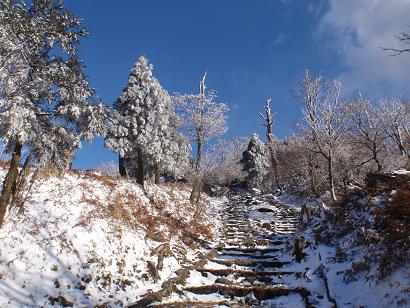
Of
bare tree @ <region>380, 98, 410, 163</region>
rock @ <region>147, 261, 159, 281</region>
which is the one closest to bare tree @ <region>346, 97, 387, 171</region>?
bare tree @ <region>380, 98, 410, 163</region>

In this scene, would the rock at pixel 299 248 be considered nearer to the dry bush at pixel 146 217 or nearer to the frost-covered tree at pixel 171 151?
the dry bush at pixel 146 217

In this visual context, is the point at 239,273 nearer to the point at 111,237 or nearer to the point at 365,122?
the point at 111,237

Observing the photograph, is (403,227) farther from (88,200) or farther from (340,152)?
(340,152)

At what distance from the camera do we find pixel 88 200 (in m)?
13.5

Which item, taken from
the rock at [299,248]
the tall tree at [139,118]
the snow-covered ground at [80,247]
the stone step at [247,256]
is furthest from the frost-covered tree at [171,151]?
the rock at [299,248]

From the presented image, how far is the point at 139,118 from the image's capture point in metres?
25.8

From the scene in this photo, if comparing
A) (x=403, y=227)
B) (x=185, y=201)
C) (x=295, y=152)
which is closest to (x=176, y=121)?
A: (x=185, y=201)

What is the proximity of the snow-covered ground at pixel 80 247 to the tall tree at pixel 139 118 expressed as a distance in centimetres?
913

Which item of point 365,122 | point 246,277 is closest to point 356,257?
point 246,277

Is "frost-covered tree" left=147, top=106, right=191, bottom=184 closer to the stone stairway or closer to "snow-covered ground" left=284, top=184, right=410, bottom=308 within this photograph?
the stone stairway

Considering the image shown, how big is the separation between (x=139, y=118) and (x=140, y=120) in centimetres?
19

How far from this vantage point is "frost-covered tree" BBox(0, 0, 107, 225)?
9383 millimetres

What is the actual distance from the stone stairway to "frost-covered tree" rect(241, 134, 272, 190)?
2925cm

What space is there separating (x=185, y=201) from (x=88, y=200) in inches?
431
